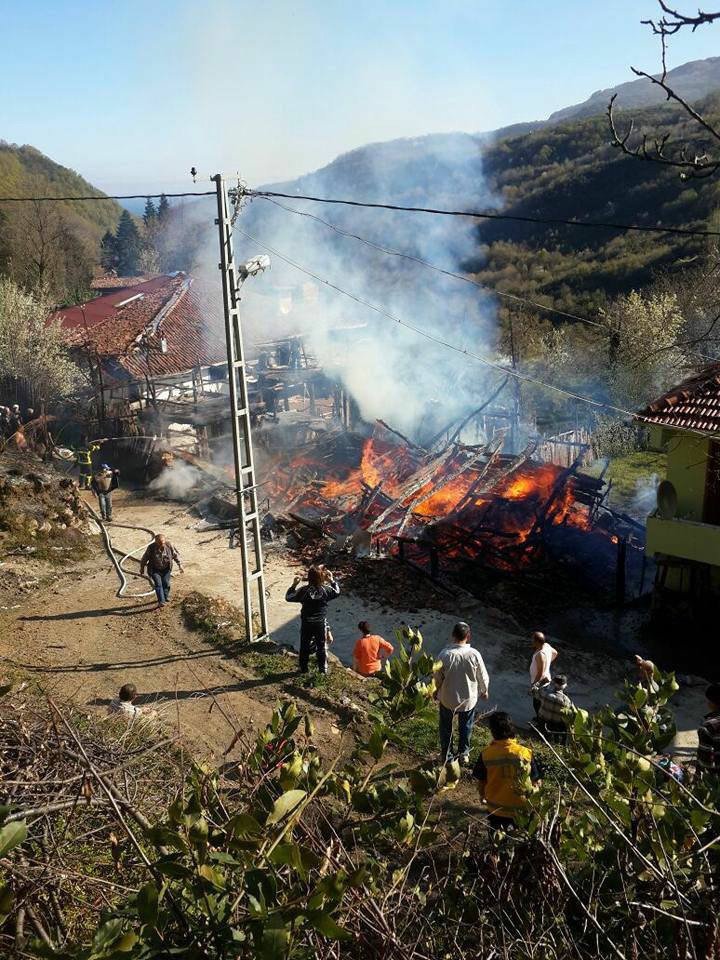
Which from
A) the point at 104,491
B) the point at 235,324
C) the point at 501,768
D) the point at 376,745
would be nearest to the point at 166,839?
the point at 376,745

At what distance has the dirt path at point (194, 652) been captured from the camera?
9023 millimetres

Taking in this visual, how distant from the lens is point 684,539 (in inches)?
494

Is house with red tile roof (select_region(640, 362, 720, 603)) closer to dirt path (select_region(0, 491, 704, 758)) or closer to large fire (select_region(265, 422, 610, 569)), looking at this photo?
dirt path (select_region(0, 491, 704, 758))

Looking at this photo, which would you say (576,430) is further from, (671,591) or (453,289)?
(453,289)

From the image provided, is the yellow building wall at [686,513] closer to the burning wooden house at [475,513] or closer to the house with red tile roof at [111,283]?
the burning wooden house at [475,513]

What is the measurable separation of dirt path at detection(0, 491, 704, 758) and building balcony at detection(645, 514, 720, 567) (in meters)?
2.27

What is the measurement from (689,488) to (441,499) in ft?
17.7

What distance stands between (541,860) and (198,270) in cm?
3597

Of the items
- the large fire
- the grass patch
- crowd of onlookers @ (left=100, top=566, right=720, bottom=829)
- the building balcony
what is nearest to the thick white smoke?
the grass patch

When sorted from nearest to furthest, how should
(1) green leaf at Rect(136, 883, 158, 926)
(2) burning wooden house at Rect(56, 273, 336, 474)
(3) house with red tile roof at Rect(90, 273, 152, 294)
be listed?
(1) green leaf at Rect(136, 883, 158, 926) → (2) burning wooden house at Rect(56, 273, 336, 474) → (3) house with red tile roof at Rect(90, 273, 152, 294)

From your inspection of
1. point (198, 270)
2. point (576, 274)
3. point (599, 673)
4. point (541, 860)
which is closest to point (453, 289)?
point (576, 274)

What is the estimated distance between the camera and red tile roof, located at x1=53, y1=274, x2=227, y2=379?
26609 millimetres

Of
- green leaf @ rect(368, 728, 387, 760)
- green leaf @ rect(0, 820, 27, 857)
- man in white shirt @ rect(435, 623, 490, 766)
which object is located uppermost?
green leaf @ rect(0, 820, 27, 857)

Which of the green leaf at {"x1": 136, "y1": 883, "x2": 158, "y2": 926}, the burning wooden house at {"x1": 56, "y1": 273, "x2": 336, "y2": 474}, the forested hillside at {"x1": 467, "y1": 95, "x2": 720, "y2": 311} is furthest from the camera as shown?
the forested hillside at {"x1": 467, "y1": 95, "x2": 720, "y2": 311}
